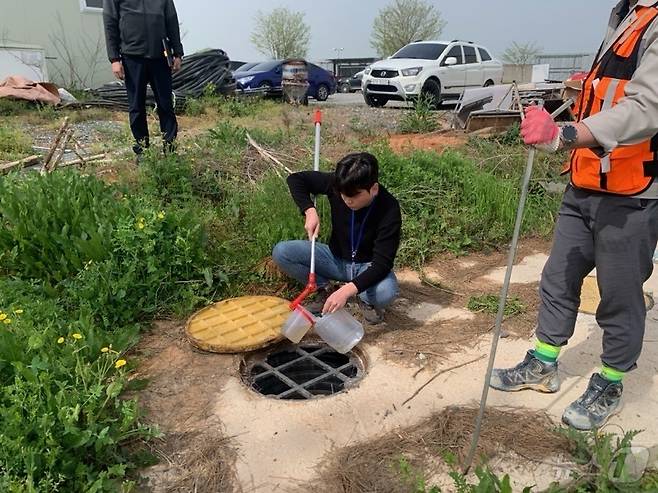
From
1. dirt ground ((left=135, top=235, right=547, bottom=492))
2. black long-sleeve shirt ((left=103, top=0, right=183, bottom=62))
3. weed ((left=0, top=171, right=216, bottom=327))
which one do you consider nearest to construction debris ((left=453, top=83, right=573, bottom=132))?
dirt ground ((left=135, top=235, right=547, bottom=492))

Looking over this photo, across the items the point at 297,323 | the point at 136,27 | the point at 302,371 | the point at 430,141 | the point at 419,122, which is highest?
the point at 136,27

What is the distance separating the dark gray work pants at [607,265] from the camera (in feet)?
6.77

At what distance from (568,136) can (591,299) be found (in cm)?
213

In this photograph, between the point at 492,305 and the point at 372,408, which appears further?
the point at 492,305

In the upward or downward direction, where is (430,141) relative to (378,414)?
upward

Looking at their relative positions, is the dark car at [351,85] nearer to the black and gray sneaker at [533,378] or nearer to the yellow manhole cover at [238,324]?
the yellow manhole cover at [238,324]

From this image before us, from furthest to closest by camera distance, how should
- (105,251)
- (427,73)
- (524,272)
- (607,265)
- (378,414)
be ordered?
(427,73), (524,272), (105,251), (378,414), (607,265)

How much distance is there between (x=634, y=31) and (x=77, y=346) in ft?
8.66

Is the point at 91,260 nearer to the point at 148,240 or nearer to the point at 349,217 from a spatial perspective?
the point at 148,240

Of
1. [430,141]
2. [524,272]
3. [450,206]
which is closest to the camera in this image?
[524,272]

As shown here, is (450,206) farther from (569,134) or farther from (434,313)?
(569,134)

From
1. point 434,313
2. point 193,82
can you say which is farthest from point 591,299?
point 193,82

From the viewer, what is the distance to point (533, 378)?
2564 mm

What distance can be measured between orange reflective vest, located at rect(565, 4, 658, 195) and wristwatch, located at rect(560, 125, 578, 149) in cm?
25
